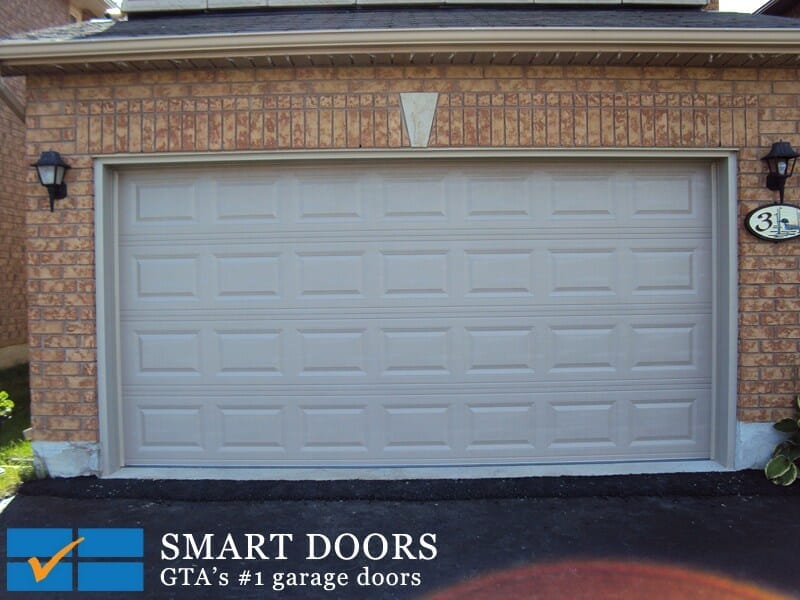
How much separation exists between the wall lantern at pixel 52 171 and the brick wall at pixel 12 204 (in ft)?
20.3

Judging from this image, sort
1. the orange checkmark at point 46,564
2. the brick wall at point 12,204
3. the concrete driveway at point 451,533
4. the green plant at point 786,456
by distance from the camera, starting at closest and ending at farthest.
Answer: the concrete driveway at point 451,533
the orange checkmark at point 46,564
the green plant at point 786,456
the brick wall at point 12,204

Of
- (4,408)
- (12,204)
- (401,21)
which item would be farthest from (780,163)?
(12,204)

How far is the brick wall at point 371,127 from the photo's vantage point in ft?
16.1

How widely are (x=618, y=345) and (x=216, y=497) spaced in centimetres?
329

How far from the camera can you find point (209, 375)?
516 centimetres

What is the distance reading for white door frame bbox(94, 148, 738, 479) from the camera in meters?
4.95

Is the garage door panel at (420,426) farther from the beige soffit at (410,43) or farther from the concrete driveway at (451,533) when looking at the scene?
the beige soffit at (410,43)

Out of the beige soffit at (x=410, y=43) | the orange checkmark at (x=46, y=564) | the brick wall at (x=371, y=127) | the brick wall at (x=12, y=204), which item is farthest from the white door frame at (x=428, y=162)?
the brick wall at (x=12, y=204)

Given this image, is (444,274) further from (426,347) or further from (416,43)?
(416,43)

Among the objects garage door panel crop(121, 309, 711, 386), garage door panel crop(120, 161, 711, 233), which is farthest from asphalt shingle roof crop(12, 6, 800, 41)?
garage door panel crop(121, 309, 711, 386)

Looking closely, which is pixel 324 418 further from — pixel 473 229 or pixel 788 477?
pixel 788 477

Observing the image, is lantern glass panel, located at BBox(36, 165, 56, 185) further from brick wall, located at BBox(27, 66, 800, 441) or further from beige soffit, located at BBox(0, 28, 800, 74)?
beige soffit, located at BBox(0, 28, 800, 74)

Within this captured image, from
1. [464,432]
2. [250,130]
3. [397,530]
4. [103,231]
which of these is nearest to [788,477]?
[464,432]

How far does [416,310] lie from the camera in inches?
201
